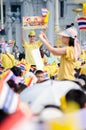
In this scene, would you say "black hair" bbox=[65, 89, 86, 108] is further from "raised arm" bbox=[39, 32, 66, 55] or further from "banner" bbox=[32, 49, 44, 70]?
"banner" bbox=[32, 49, 44, 70]

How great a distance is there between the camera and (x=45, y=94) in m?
2.92

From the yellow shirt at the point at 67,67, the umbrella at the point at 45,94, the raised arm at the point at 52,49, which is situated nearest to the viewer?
the umbrella at the point at 45,94

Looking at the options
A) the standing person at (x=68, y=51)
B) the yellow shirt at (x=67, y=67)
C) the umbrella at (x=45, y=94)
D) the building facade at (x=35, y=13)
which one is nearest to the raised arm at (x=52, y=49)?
the standing person at (x=68, y=51)

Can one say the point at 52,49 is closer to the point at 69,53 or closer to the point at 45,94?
the point at 69,53

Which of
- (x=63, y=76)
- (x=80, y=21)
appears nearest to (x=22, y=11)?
(x=80, y=21)

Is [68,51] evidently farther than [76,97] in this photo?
Yes

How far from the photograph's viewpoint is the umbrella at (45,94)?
9.15 ft

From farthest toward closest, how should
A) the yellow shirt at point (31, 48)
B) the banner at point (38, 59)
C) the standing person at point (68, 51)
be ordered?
the yellow shirt at point (31, 48) < the banner at point (38, 59) < the standing person at point (68, 51)

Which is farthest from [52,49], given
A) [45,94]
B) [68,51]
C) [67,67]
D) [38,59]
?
[38,59]

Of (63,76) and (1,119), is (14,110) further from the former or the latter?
(63,76)

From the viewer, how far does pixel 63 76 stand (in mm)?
5590

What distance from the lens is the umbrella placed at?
9.15ft

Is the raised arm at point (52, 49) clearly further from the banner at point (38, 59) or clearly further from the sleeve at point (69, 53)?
the banner at point (38, 59)

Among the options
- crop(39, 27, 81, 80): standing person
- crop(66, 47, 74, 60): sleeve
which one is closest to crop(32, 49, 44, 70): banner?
crop(39, 27, 81, 80): standing person
